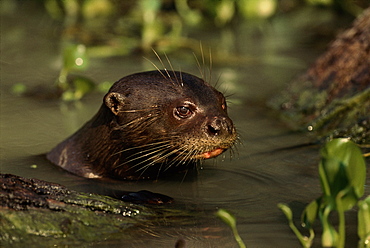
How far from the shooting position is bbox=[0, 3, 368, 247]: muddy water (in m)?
3.40

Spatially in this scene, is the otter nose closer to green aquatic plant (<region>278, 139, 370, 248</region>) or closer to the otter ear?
the otter ear

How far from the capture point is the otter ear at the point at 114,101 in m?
4.04

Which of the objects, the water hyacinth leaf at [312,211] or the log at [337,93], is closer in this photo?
the water hyacinth leaf at [312,211]

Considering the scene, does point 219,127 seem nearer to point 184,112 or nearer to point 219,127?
point 219,127

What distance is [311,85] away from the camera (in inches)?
229

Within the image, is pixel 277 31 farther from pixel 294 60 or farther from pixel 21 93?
pixel 21 93

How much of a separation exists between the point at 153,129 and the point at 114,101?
0.28m

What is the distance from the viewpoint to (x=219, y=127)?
12.3 feet

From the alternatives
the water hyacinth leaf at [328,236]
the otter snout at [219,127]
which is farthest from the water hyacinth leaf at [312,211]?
the otter snout at [219,127]

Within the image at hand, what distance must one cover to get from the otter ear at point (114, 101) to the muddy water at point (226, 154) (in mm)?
439

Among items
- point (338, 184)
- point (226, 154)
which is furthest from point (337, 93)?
point (338, 184)

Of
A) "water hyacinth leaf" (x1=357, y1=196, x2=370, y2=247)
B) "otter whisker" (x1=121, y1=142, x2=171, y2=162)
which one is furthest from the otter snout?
"water hyacinth leaf" (x1=357, y1=196, x2=370, y2=247)

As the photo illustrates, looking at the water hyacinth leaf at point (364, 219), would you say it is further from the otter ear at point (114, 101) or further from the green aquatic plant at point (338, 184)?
the otter ear at point (114, 101)

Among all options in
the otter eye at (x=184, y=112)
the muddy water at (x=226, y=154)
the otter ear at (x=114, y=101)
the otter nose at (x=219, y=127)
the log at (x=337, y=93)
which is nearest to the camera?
the muddy water at (x=226, y=154)
